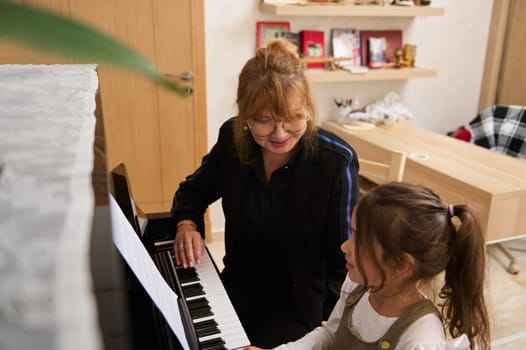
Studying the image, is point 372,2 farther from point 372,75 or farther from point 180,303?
point 180,303

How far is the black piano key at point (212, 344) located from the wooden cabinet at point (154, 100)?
1.82 metres

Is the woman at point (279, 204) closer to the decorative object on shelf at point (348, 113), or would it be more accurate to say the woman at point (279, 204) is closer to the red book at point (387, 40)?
the decorative object on shelf at point (348, 113)

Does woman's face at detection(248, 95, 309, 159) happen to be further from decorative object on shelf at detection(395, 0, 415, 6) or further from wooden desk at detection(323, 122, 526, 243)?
decorative object on shelf at detection(395, 0, 415, 6)

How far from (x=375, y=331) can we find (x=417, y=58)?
2.75 meters

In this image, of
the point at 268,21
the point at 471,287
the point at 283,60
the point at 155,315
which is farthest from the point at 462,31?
the point at 155,315

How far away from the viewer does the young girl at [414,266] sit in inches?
41.6

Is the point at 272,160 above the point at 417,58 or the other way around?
the other way around

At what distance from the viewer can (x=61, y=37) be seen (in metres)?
0.18

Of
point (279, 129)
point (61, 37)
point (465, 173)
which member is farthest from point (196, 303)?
point (465, 173)

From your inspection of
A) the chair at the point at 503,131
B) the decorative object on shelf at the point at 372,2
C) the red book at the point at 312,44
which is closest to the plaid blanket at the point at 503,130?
the chair at the point at 503,131

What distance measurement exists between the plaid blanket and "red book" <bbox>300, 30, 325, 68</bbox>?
3.70ft

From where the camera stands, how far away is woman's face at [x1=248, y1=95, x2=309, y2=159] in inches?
54.4

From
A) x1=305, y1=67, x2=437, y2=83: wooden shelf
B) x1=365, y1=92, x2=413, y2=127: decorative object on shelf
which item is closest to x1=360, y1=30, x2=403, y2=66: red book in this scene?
x1=305, y1=67, x2=437, y2=83: wooden shelf

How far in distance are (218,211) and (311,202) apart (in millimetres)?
1833
